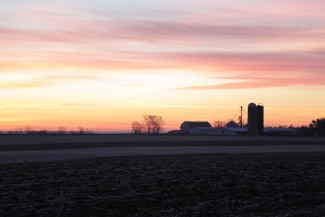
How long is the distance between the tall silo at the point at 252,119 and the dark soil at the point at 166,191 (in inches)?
3323

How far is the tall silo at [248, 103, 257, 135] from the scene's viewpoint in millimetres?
111269

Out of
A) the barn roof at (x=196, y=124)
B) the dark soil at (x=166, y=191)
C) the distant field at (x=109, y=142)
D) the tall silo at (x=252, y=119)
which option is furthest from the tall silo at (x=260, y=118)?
the dark soil at (x=166, y=191)

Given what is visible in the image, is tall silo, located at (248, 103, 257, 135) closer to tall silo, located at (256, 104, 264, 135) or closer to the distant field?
tall silo, located at (256, 104, 264, 135)

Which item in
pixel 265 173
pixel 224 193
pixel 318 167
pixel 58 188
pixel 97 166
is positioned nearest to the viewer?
pixel 224 193

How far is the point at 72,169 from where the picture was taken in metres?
27.6

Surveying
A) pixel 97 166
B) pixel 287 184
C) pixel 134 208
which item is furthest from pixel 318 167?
pixel 134 208

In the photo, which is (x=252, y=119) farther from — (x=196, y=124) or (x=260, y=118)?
(x=196, y=124)

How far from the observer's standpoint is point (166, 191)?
19.9 meters

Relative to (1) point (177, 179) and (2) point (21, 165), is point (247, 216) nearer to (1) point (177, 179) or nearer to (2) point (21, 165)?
(1) point (177, 179)

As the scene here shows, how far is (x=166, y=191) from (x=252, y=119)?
311ft

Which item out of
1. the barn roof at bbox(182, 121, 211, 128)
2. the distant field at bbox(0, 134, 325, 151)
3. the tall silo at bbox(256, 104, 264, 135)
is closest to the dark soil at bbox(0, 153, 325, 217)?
the distant field at bbox(0, 134, 325, 151)

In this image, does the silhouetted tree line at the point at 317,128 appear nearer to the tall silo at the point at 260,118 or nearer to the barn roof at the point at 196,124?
the tall silo at the point at 260,118

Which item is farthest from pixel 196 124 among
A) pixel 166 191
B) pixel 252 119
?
pixel 166 191

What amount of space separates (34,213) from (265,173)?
1110cm
